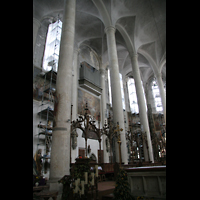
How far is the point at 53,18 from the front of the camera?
1377 cm

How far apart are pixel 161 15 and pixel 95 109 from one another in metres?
11.4

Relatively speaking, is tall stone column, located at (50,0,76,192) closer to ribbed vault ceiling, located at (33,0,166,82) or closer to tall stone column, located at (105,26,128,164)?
tall stone column, located at (105,26,128,164)

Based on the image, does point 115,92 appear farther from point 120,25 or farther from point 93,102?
point 120,25

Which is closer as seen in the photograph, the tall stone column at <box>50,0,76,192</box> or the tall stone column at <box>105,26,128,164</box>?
the tall stone column at <box>50,0,76,192</box>

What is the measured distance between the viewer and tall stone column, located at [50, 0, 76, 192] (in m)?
5.18

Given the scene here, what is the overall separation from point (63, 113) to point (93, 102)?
10.1 meters

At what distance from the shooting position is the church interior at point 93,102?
4.35 m

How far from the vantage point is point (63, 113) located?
589 cm

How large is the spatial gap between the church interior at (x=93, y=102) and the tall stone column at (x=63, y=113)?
3 centimetres

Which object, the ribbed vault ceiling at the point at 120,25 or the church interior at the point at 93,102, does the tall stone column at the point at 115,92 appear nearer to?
the church interior at the point at 93,102

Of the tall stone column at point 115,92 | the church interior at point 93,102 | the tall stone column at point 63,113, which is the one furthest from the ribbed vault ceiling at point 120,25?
the tall stone column at point 63,113

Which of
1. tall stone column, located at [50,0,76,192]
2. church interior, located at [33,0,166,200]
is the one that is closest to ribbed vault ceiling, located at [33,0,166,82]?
church interior, located at [33,0,166,200]

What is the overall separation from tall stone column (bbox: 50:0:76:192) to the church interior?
0.10 feet
